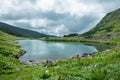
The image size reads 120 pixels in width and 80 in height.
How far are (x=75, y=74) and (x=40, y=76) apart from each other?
363 cm

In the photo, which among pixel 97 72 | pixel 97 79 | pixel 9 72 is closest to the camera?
pixel 97 79

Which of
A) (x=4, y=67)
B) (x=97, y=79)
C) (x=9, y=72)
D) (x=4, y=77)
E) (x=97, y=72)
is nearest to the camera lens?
(x=97, y=79)

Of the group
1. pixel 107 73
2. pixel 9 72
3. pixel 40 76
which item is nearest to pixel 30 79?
pixel 40 76

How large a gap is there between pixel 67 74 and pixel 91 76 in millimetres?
2505

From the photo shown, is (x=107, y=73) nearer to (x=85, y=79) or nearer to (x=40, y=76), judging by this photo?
(x=85, y=79)

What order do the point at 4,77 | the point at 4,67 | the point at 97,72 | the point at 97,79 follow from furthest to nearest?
the point at 4,67, the point at 4,77, the point at 97,72, the point at 97,79

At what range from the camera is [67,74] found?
26125 millimetres

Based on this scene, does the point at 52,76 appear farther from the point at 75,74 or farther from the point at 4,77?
the point at 4,77

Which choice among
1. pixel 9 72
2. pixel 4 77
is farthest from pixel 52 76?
pixel 9 72

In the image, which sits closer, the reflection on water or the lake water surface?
the lake water surface

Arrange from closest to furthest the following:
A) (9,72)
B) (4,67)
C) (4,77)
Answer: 1. (4,77)
2. (9,72)
3. (4,67)

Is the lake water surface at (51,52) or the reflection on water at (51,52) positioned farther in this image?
the reflection on water at (51,52)

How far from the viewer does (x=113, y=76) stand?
24.5 meters

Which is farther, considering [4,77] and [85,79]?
[4,77]
